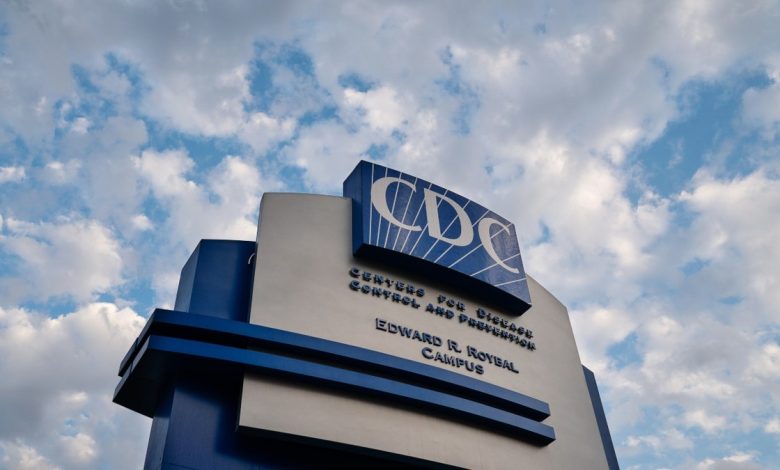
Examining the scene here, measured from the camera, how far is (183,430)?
14680 millimetres

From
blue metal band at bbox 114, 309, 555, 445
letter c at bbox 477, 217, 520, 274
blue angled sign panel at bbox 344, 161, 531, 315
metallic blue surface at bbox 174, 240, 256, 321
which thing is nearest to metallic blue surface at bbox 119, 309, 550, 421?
blue metal band at bbox 114, 309, 555, 445

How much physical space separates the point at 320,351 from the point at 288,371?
3.72 feet

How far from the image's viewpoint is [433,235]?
21.3 m

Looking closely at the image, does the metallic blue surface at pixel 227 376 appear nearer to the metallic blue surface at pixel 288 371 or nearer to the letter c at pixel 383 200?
the metallic blue surface at pixel 288 371

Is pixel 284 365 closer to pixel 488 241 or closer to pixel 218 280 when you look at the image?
pixel 218 280

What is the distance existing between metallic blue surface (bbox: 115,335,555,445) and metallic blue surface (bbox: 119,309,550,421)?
352mm

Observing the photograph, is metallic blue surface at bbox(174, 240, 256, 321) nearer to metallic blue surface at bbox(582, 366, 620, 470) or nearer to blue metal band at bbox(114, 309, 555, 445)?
blue metal band at bbox(114, 309, 555, 445)

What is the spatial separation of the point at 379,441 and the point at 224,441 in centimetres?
401

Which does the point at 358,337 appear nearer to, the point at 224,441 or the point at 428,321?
the point at 428,321

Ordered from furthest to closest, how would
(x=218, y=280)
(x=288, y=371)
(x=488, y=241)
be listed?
(x=488, y=241), (x=218, y=280), (x=288, y=371)

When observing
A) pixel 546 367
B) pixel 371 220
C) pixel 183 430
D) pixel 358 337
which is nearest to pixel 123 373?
pixel 183 430

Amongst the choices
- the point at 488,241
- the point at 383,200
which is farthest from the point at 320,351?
the point at 488,241

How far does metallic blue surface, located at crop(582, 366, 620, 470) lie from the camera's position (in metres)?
23.9

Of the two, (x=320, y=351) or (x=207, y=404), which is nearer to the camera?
(x=207, y=404)
